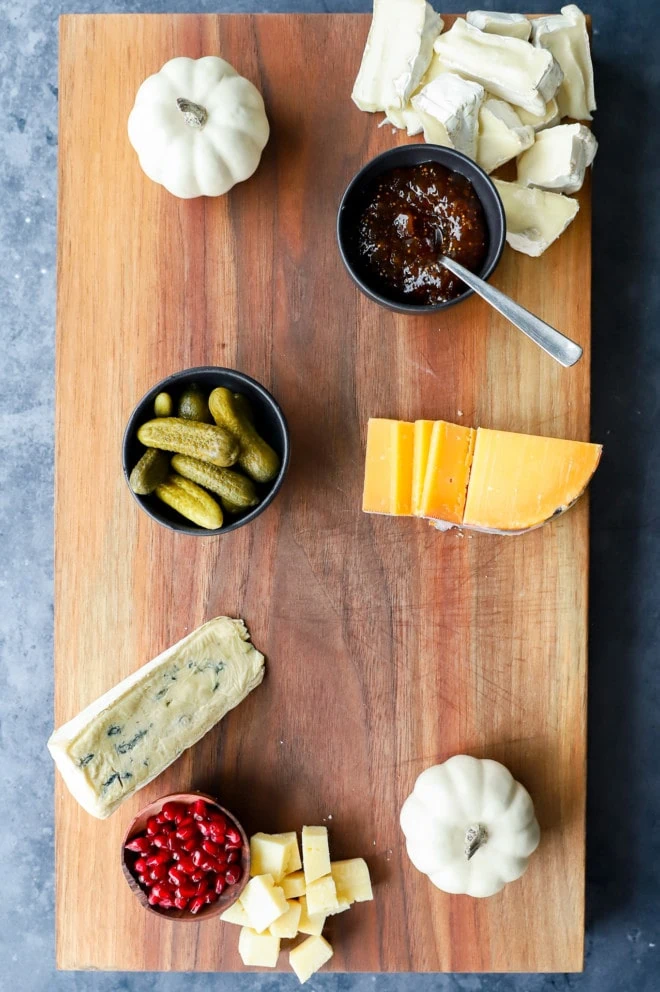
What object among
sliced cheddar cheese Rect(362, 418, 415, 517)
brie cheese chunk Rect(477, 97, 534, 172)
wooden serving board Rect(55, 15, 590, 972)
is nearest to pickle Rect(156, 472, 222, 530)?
wooden serving board Rect(55, 15, 590, 972)

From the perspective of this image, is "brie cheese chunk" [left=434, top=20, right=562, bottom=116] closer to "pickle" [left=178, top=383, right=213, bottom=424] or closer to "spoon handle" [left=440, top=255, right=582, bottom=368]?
"spoon handle" [left=440, top=255, right=582, bottom=368]

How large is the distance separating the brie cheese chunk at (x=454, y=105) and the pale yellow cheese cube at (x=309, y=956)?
1471mm

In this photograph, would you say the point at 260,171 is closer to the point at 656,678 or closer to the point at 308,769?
the point at 308,769

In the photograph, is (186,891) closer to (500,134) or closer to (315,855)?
(315,855)

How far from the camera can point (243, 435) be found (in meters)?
1.49

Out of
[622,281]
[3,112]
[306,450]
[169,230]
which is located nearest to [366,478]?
[306,450]

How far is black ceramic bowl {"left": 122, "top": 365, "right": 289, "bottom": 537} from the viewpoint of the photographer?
149 cm

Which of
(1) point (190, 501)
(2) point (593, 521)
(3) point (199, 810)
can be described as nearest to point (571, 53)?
(2) point (593, 521)

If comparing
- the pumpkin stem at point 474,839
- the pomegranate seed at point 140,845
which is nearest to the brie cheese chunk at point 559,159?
the pumpkin stem at point 474,839

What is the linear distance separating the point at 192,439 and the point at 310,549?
1.09 ft

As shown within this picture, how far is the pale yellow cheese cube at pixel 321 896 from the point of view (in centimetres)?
157

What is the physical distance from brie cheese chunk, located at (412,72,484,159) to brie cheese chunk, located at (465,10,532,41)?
113mm

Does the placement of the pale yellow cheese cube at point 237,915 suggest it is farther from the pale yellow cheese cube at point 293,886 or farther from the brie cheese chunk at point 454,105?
the brie cheese chunk at point 454,105

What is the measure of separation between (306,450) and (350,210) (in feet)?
1.44
